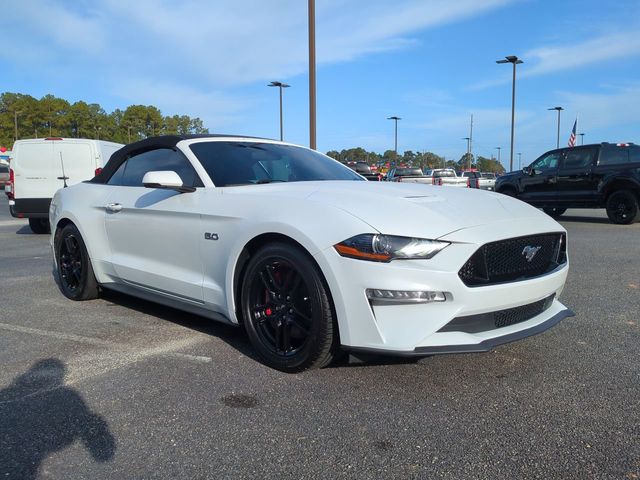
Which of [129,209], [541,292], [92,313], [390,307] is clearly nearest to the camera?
[390,307]

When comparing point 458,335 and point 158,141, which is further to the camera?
point 158,141

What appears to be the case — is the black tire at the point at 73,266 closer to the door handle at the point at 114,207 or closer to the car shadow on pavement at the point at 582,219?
the door handle at the point at 114,207

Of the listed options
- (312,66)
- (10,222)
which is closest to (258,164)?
(312,66)

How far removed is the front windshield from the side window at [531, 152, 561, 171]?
10.4 meters

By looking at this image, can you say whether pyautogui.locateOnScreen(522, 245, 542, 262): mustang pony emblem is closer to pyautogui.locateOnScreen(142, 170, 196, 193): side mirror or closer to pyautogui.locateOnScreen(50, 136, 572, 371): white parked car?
pyautogui.locateOnScreen(50, 136, 572, 371): white parked car

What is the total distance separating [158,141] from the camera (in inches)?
174

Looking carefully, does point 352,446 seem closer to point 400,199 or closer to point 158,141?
point 400,199

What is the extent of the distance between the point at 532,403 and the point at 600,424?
33cm

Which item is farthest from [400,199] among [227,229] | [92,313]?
[92,313]

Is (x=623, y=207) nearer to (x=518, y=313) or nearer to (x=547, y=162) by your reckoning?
(x=547, y=162)

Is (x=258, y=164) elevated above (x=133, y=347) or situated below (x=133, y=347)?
above

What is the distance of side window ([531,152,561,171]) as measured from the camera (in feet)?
43.8

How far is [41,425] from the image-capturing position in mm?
2592

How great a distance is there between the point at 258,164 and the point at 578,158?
1113 cm
